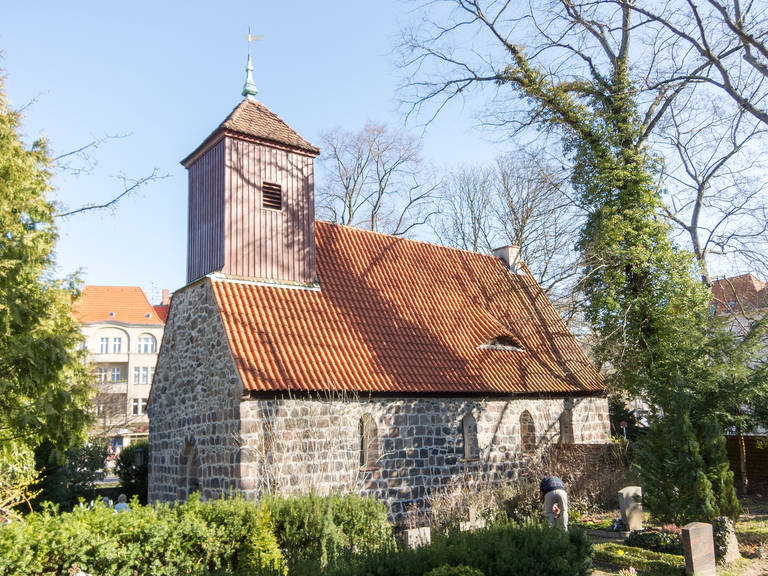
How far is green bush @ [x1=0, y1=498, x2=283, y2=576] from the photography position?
19.9 feet

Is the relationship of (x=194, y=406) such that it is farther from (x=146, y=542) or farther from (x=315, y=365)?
(x=146, y=542)

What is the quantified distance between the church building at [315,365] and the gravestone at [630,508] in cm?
316

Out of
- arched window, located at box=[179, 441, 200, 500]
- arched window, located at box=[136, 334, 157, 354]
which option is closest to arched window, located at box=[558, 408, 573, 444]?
arched window, located at box=[179, 441, 200, 500]

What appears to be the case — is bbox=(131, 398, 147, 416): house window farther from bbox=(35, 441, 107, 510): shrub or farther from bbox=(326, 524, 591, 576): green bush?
bbox=(326, 524, 591, 576): green bush

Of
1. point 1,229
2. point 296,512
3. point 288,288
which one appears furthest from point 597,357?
point 1,229

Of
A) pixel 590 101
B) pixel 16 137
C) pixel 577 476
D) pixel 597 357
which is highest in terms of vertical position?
pixel 590 101

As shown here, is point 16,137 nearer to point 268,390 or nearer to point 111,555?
point 268,390

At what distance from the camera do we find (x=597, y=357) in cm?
1703

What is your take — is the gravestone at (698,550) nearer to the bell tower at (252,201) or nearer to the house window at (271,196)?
the bell tower at (252,201)

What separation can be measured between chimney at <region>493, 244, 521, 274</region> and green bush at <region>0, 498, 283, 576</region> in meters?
13.8

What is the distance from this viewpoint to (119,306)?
44.4 meters

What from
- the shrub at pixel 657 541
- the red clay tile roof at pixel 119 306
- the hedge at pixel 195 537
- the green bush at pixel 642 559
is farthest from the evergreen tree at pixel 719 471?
the red clay tile roof at pixel 119 306

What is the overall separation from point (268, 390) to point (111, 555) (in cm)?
471

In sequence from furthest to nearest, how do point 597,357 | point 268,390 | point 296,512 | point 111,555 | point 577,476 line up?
point 597,357
point 577,476
point 268,390
point 296,512
point 111,555
